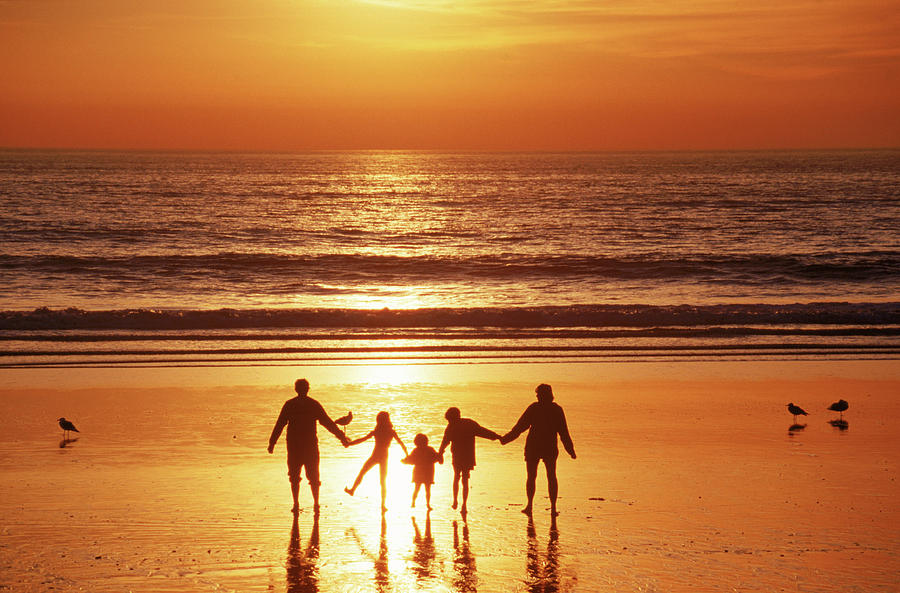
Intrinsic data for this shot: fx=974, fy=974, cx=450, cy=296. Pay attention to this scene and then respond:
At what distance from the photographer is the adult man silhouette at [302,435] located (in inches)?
450

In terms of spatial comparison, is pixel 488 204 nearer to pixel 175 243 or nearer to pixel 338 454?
pixel 175 243

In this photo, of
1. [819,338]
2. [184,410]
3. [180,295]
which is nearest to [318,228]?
[180,295]

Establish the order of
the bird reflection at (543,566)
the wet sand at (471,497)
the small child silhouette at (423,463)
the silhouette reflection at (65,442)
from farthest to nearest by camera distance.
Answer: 1. the silhouette reflection at (65,442)
2. the small child silhouette at (423,463)
3. the wet sand at (471,497)
4. the bird reflection at (543,566)

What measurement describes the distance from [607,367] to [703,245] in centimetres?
3954

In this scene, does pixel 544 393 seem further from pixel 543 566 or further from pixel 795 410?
pixel 795 410

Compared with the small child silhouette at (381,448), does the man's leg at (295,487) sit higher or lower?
lower

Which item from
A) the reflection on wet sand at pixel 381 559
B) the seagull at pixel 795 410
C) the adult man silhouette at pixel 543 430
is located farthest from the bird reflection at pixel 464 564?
the seagull at pixel 795 410

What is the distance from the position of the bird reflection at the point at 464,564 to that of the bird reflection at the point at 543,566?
1.72 ft

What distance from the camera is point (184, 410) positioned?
55.2 ft

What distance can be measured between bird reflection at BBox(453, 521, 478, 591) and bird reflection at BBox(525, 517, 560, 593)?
0.52 metres

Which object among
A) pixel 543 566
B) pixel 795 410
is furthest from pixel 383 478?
pixel 795 410

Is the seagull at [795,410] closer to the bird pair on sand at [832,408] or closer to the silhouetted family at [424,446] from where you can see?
the bird pair on sand at [832,408]

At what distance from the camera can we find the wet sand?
30.0ft

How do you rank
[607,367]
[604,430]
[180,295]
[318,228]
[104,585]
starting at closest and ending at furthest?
[104,585] < [604,430] < [607,367] < [180,295] < [318,228]
